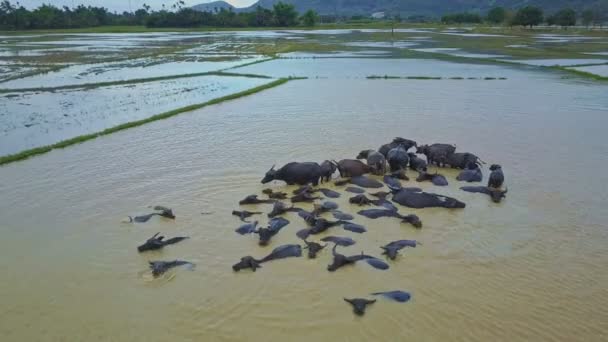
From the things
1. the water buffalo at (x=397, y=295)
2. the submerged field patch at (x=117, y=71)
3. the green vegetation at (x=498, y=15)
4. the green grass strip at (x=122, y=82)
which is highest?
the green vegetation at (x=498, y=15)

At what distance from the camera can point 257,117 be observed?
46.3 feet

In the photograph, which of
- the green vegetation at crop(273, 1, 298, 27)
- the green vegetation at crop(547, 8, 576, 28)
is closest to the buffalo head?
the green vegetation at crop(547, 8, 576, 28)

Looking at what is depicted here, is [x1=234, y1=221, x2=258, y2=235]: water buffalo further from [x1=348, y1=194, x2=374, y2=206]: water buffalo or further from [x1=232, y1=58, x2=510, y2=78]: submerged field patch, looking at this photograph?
[x1=232, y1=58, x2=510, y2=78]: submerged field patch

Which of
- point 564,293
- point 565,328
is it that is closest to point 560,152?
point 564,293

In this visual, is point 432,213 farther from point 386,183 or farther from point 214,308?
point 214,308

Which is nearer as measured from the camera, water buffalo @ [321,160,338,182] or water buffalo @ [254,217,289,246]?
water buffalo @ [254,217,289,246]

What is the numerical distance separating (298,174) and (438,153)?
3.07 meters

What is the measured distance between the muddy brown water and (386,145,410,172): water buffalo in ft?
3.71

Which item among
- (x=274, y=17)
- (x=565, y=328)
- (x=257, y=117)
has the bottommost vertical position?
(x=565, y=328)

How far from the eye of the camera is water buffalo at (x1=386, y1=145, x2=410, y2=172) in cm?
904

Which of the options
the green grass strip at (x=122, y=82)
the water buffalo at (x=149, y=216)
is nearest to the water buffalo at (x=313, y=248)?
the water buffalo at (x=149, y=216)

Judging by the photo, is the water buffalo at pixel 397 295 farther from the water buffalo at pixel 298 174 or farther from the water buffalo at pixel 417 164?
the water buffalo at pixel 417 164

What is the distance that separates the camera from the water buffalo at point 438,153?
9388mm

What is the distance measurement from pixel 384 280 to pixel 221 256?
2.14 m
